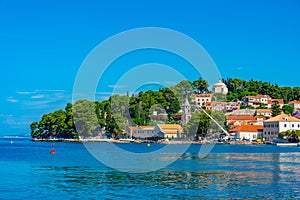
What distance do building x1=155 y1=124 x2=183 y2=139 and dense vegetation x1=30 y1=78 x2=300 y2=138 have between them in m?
4.38

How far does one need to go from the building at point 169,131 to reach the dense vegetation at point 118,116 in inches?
173

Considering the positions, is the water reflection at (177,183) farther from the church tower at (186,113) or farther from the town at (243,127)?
the church tower at (186,113)

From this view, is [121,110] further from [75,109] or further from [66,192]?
[66,192]

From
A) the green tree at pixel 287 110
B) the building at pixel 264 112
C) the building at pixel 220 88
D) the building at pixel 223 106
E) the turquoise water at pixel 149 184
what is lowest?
the turquoise water at pixel 149 184

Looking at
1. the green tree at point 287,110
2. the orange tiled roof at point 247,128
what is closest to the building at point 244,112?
the green tree at point 287,110

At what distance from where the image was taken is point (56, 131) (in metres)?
135

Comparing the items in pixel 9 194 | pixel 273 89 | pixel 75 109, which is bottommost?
pixel 9 194

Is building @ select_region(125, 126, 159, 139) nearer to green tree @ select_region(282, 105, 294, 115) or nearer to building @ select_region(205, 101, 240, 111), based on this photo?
building @ select_region(205, 101, 240, 111)

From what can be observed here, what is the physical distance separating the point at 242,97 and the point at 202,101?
15.6 metres

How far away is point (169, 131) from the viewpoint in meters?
121

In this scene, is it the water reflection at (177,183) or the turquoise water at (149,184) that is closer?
the turquoise water at (149,184)

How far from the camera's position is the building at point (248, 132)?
398ft

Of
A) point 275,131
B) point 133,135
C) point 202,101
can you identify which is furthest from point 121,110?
point 202,101

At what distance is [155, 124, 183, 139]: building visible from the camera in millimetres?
120375
